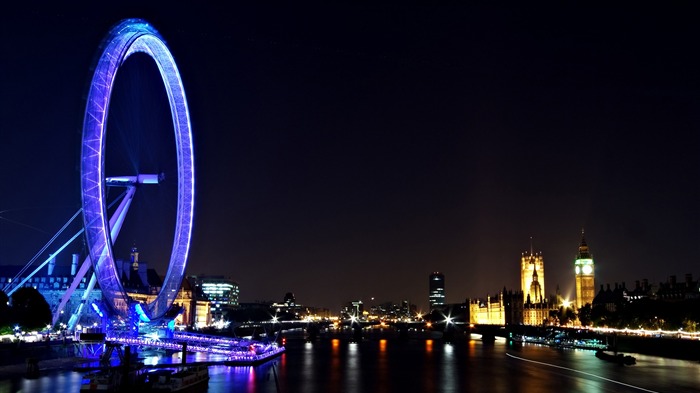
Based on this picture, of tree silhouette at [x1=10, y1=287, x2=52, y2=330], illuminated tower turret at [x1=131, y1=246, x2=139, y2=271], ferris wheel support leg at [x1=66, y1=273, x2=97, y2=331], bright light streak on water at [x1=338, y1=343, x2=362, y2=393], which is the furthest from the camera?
→ illuminated tower turret at [x1=131, y1=246, x2=139, y2=271]

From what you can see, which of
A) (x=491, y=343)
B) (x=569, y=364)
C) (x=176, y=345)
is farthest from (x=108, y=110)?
(x=491, y=343)

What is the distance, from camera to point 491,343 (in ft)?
446

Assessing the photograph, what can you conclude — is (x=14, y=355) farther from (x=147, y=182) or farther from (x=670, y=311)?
(x=670, y=311)

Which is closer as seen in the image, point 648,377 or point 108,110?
point 108,110

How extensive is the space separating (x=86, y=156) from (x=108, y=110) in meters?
3.10

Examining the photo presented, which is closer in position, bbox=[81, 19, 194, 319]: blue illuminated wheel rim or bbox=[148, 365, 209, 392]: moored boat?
bbox=[148, 365, 209, 392]: moored boat

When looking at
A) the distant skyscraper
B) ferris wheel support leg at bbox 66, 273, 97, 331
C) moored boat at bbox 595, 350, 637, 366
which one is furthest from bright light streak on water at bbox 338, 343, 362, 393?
the distant skyscraper

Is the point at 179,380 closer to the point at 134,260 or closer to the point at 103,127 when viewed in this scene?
the point at 103,127

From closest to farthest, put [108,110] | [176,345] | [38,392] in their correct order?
1. [38,392]
2. [108,110]
3. [176,345]

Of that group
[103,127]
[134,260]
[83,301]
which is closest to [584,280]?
[134,260]

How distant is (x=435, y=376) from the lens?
6525 centimetres

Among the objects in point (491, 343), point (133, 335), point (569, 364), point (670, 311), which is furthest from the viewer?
point (491, 343)

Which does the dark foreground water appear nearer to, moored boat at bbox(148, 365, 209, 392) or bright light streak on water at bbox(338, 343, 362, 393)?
bright light streak on water at bbox(338, 343, 362, 393)

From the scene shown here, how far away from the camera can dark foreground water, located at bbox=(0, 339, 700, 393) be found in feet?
174
